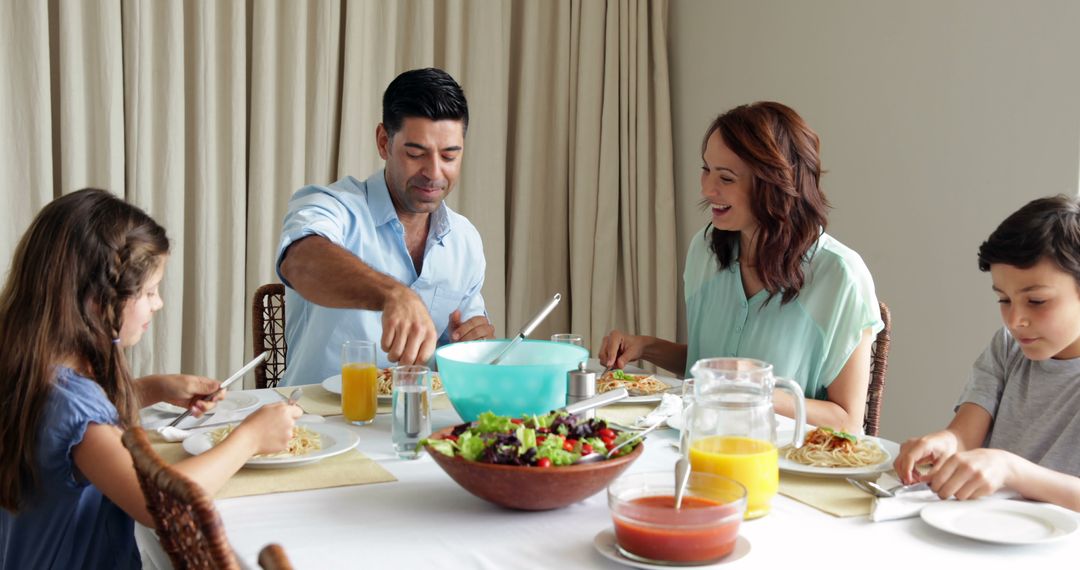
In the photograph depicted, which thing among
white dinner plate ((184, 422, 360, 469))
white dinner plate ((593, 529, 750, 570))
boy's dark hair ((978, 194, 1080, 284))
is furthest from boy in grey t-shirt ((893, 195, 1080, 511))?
white dinner plate ((184, 422, 360, 469))

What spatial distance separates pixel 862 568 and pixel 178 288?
8.10 ft

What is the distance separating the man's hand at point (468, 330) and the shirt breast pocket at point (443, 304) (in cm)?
23

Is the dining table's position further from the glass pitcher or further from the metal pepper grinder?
the metal pepper grinder

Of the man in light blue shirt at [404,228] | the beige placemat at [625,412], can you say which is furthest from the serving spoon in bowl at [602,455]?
the man in light blue shirt at [404,228]

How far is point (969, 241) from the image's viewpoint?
276 centimetres

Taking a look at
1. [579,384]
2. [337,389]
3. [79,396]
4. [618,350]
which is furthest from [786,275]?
[79,396]

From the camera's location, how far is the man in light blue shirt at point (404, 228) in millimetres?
2512

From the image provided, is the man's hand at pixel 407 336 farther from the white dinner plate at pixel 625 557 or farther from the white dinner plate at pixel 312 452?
the white dinner plate at pixel 625 557

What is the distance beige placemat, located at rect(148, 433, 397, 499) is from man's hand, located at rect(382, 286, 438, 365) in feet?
0.73

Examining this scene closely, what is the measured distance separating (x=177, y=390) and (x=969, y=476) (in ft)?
4.43

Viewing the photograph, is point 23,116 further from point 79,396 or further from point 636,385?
point 636,385

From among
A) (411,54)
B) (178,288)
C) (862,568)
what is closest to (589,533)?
(862,568)

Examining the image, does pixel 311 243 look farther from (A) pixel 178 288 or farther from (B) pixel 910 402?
(B) pixel 910 402

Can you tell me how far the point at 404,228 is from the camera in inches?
106
